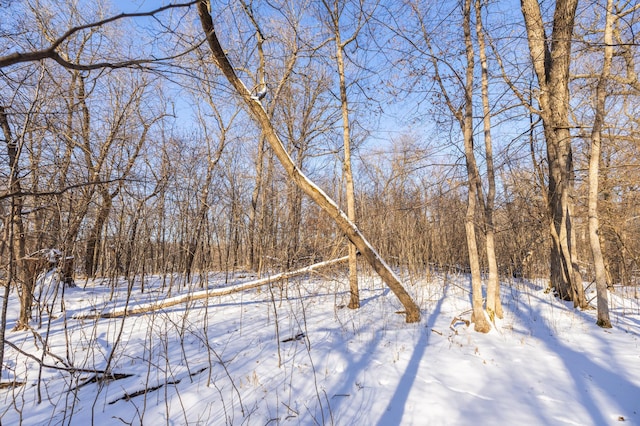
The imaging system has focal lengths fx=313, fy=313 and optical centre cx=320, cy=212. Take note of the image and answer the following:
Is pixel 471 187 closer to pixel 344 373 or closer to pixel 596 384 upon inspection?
pixel 596 384

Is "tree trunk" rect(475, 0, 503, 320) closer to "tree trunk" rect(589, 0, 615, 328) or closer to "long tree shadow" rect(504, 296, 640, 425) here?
"long tree shadow" rect(504, 296, 640, 425)

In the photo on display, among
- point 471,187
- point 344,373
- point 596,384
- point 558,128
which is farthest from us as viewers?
point 558,128

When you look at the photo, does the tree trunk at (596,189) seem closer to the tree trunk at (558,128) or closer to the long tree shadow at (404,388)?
the tree trunk at (558,128)

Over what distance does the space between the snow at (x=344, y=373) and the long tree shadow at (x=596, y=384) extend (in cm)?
1

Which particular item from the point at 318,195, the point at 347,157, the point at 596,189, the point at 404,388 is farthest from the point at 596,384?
the point at 347,157

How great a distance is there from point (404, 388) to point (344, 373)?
0.67 metres

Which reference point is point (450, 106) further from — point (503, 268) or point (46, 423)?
point (503, 268)

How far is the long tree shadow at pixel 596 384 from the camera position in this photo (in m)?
2.54

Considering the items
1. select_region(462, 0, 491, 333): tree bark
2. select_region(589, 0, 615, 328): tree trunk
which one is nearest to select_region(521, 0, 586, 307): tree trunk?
select_region(589, 0, 615, 328): tree trunk

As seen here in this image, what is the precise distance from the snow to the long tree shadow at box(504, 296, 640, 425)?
0.5 inches

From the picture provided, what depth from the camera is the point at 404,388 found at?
301cm

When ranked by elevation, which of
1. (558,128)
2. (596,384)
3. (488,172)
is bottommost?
(596,384)

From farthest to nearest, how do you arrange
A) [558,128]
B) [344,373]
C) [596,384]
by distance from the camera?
1. [558,128]
2. [344,373]
3. [596,384]

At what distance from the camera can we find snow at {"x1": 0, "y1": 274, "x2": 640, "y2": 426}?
263 centimetres
